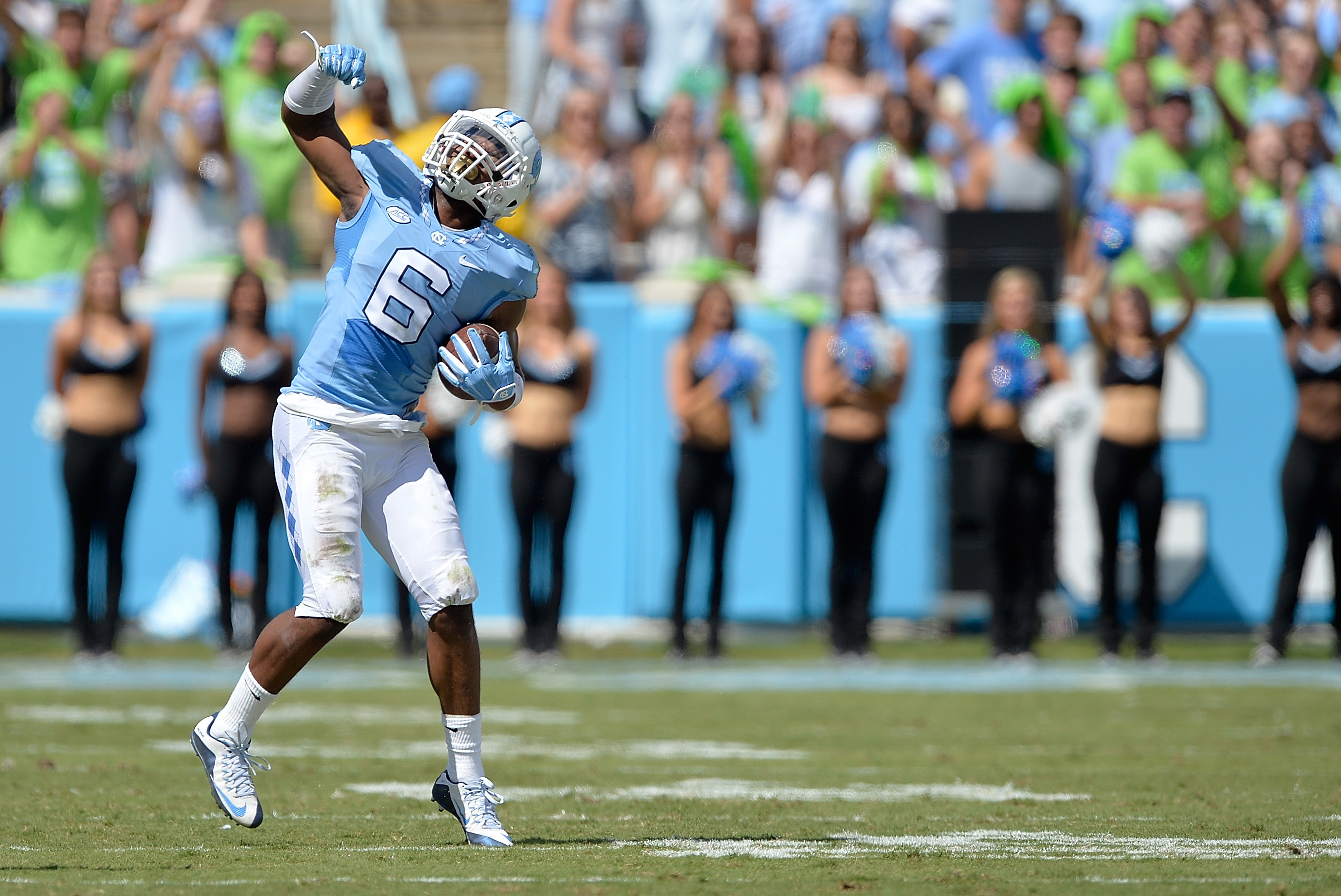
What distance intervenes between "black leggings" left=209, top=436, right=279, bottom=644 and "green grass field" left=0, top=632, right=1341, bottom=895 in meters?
0.60

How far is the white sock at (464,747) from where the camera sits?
219 inches

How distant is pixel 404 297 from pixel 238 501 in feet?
20.8

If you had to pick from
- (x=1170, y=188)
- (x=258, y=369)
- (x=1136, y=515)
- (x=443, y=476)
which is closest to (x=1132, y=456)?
(x=1136, y=515)

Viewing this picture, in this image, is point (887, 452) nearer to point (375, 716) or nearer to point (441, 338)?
point (375, 716)

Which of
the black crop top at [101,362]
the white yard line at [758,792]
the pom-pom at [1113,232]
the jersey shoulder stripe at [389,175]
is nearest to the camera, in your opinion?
the jersey shoulder stripe at [389,175]

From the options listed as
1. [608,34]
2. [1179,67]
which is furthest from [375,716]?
[1179,67]

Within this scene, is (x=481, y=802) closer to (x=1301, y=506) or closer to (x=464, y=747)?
(x=464, y=747)

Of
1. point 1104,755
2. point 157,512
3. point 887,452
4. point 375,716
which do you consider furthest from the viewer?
point 157,512

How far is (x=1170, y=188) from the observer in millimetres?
13062

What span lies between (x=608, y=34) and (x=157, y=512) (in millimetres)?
4581

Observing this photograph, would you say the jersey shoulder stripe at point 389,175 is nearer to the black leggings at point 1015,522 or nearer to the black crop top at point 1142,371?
the black leggings at point 1015,522

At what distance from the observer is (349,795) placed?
6496mm

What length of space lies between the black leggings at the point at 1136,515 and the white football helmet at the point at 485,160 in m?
6.65

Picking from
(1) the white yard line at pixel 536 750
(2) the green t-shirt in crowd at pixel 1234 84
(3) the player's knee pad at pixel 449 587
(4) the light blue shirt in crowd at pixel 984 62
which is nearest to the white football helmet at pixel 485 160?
(3) the player's knee pad at pixel 449 587
